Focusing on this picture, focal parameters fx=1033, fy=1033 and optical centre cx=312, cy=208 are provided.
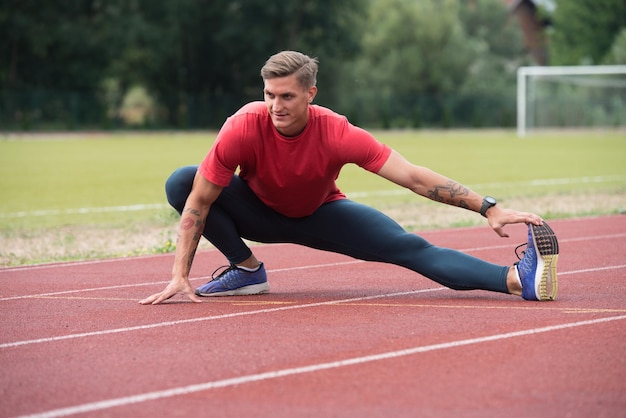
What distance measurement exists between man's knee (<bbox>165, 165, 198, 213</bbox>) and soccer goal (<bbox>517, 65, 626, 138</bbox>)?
4182 centimetres

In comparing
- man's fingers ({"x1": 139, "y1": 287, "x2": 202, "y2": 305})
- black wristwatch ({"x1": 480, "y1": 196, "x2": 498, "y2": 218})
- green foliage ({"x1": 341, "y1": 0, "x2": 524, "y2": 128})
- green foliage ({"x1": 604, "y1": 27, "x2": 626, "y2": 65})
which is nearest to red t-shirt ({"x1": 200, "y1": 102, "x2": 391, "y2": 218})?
black wristwatch ({"x1": 480, "y1": 196, "x2": 498, "y2": 218})

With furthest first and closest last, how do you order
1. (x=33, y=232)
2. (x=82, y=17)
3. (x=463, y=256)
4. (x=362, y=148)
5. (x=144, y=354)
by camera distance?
(x=82, y=17) < (x=33, y=232) < (x=463, y=256) < (x=362, y=148) < (x=144, y=354)

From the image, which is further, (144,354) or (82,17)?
(82,17)

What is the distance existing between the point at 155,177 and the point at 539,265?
47.7 feet

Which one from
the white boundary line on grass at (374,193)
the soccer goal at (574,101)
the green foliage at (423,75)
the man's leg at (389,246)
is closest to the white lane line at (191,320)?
the man's leg at (389,246)

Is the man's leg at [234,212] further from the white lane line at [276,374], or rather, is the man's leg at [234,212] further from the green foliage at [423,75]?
the green foliage at [423,75]

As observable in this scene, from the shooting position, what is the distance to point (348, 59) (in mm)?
58906

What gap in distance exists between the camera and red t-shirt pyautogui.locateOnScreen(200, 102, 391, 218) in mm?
6043

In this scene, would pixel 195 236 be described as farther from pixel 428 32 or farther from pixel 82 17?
pixel 428 32

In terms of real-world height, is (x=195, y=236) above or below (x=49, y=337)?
above

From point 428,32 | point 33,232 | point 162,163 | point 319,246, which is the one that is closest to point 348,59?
point 428,32

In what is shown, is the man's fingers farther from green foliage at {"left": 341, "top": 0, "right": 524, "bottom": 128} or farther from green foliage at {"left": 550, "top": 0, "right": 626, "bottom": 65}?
green foliage at {"left": 550, "top": 0, "right": 626, "bottom": 65}

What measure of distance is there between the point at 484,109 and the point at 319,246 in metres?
51.4

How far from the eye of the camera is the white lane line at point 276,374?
4.14m
